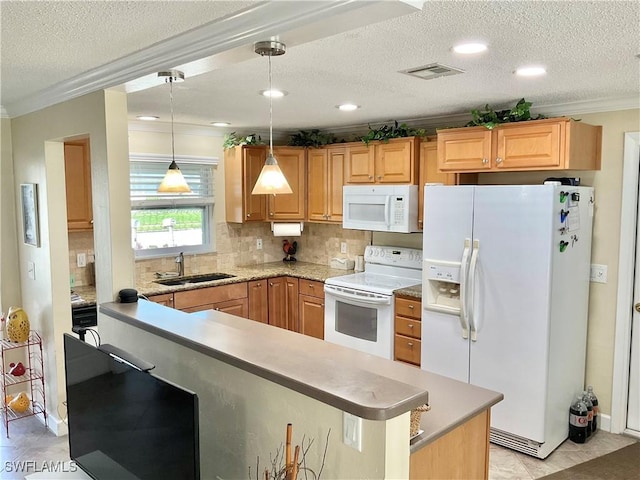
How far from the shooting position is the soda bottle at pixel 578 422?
3.58 metres

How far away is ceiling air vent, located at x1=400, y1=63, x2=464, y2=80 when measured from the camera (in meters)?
2.60

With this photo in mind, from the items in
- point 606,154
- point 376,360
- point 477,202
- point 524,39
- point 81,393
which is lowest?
point 81,393

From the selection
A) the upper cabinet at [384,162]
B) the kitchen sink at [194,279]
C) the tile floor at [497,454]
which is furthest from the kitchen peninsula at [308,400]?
the upper cabinet at [384,162]

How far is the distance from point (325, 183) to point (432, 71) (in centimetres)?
265

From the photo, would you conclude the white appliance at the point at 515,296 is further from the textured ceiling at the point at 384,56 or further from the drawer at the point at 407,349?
the textured ceiling at the point at 384,56

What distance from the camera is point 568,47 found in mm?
2234

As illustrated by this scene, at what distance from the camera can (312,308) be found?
5.03 m

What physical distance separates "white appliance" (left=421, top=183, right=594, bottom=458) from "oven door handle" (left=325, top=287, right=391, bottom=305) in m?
0.51

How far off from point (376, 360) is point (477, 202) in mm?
1741

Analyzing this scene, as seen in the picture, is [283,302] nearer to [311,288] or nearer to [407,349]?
[311,288]

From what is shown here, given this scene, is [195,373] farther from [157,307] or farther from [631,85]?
[631,85]

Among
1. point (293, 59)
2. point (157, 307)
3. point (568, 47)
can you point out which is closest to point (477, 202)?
point (568, 47)

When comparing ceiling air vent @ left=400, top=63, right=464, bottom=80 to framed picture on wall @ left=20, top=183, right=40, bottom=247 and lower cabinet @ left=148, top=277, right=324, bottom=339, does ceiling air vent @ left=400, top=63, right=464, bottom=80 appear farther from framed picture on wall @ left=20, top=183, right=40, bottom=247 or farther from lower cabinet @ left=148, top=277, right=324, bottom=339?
framed picture on wall @ left=20, top=183, right=40, bottom=247

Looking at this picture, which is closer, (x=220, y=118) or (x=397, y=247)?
(x=220, y=118)
